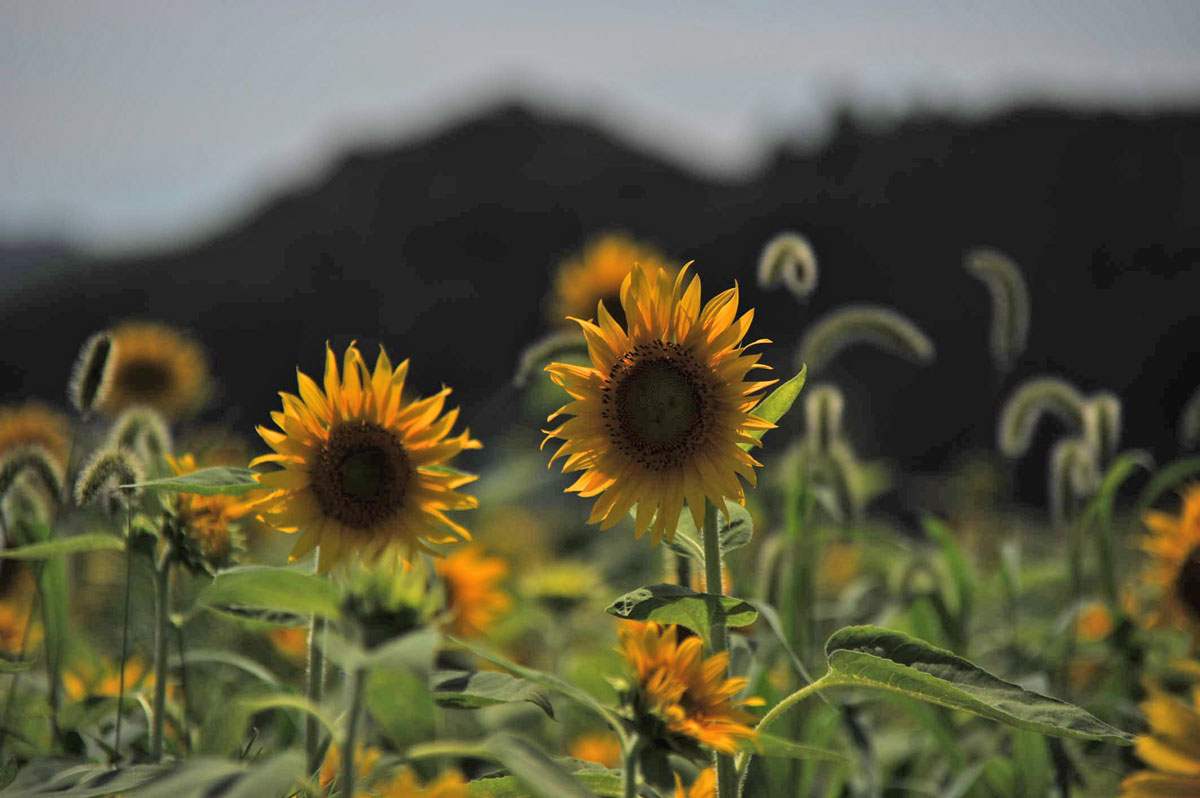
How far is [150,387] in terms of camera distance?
3.09 metres

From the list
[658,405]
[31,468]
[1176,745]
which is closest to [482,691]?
[658,405]

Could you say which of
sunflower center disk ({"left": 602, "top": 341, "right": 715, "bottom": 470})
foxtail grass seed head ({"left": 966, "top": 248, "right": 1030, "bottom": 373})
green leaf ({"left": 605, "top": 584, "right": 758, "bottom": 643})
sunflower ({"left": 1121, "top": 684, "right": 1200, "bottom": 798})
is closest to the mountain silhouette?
foxtail grass seed head ({"left": 966, "top": 248, "right": 1030, "bottom": 373})

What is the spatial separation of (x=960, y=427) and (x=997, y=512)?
8.25 metres

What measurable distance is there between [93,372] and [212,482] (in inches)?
20.1

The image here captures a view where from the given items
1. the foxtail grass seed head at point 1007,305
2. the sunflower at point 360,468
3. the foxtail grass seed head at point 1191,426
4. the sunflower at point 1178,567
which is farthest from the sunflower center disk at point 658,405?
the sunflower at point 1178,567

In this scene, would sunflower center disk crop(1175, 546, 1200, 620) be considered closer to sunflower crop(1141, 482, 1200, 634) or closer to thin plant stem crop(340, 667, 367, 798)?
sunflower crop(1141, 482, 1200, 634)

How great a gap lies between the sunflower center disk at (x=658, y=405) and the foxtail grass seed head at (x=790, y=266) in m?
0.45

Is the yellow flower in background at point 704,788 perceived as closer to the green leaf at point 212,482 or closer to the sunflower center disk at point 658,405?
the sunflower center disk at point 658,405

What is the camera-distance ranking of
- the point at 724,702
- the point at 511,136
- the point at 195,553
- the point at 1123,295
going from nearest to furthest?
the point at 724,702 < the point at 195,553 < the point at 1123,295 < the point at 511,136

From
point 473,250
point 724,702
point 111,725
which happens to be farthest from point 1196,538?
point 473,250

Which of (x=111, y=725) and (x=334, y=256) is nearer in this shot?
(x=111, y=725)

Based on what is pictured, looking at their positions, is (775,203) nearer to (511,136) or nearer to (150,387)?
(511,136)

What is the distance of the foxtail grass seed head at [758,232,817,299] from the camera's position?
64.6 inches

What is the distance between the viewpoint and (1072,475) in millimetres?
2162
